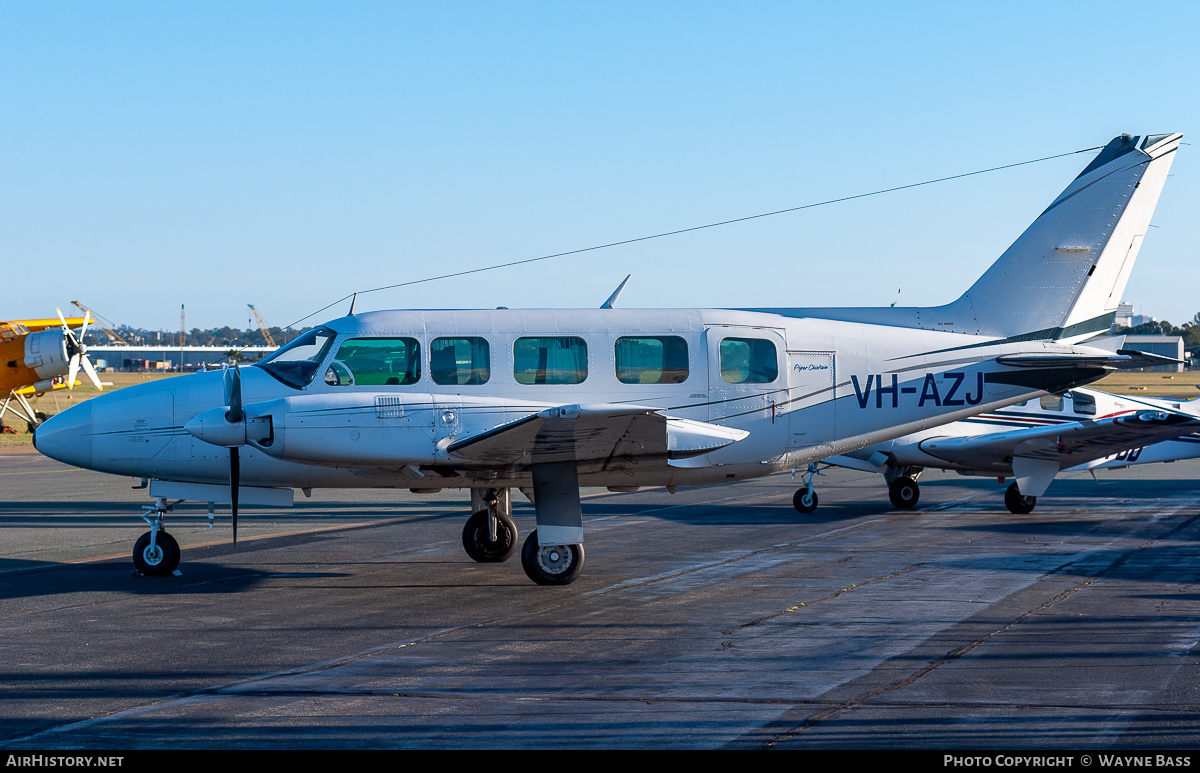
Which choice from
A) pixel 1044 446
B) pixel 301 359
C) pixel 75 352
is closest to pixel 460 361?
pixel 301 359

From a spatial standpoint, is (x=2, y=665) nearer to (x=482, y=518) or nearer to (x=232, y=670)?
(x=232, y=670)

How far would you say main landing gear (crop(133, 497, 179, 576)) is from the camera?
42.8 feet

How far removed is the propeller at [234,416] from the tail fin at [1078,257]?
914 centimetres

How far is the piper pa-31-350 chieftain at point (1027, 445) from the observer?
18.8 metres

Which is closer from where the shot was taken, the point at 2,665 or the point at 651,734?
the point at 651,734

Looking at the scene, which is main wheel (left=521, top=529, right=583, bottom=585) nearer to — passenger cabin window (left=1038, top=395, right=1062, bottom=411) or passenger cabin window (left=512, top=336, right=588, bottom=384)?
passenger cabin window (left=512, top=336, right=588, bottom=384)

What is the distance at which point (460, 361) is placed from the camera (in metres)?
12.8

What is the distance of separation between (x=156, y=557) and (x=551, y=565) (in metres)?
5.01

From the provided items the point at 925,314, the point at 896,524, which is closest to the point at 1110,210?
the point at 925,314

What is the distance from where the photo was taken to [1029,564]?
13.9 m

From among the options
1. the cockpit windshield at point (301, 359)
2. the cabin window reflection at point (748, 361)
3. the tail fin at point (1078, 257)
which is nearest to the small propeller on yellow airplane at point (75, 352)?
the cockpit windshield at point (301, 359)

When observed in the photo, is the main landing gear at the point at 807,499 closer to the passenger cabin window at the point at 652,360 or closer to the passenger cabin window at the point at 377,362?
the passenger cabin window at the point at 652,360

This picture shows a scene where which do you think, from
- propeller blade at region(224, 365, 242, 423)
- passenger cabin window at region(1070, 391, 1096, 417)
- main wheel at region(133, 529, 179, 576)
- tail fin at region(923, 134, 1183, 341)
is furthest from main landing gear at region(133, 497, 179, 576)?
passenger cabin window at region(1070, 391, 1096, 417)
